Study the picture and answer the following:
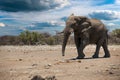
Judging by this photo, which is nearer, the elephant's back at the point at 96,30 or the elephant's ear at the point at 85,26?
the elephant's ear at the point at 85,26

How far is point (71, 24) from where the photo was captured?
18.8 meters

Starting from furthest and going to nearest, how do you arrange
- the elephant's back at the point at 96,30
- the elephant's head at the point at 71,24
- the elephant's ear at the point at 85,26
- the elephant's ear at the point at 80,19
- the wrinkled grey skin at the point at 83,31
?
the elephant's back at the point at 96,30 < the elephant's ear at the point at 85,26 < the elephant's ear at the point at 80,19 < the wrinkled grey skin at the point at 83,31 < the elephant's head at the point at 71,24

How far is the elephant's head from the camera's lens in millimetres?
18469

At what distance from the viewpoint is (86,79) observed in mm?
10344

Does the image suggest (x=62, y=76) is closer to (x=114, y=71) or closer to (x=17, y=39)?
(x=114, y=71)

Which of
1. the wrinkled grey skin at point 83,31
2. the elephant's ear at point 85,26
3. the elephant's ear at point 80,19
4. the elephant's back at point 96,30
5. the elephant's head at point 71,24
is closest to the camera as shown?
the elephant's head at point 71,24

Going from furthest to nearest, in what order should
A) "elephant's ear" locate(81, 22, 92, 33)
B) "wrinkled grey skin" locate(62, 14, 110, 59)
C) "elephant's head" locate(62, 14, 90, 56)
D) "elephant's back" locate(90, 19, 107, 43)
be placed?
1. "elephant's back" locate(90, 19, 107, 43)
2. "elephant's ear" locate(81, 22, 92, 33)
3. "wrinkled grey skin" locate(62, 14, 110, 59)
4. "elephant's head" locate(62, 14, 90, 56)

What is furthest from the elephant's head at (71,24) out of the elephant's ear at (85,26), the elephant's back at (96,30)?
the elephant's back at (96,30)

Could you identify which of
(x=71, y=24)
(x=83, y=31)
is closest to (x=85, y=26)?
(x=83, y=31)

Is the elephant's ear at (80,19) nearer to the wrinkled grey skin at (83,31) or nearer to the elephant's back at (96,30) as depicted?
the wrinkled grey skin at (83,31)

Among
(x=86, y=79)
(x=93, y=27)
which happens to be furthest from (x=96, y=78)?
(x=93, y=27)

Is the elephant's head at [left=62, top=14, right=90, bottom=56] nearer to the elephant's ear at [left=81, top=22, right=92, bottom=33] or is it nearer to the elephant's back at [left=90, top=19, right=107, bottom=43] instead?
the elephant's ear at [left=81, top=22, right=92, bottom=33]

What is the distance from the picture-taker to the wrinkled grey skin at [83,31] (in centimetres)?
1878

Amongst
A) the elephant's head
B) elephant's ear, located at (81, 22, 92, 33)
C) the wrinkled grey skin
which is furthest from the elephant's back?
the elephant's head
